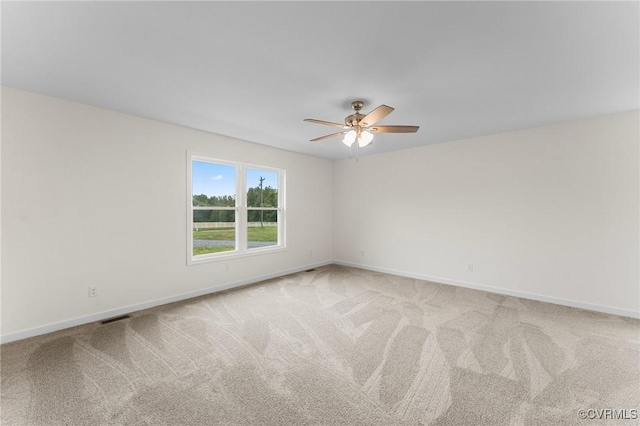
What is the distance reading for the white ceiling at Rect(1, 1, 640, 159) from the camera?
5.18ft

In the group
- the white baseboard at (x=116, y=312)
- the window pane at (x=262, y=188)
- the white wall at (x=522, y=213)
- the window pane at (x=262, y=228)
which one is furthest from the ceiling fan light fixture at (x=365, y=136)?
the white baseboard at (x=116, y=312)

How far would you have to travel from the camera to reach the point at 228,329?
2842 millimetres

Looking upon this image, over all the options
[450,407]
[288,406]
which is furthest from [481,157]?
[288,406]

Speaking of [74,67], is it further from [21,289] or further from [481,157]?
[481,157]

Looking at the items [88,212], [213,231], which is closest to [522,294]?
[213,231]

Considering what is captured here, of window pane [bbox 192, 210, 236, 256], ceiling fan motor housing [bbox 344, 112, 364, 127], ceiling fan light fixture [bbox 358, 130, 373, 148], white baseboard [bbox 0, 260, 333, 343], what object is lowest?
white baseboard [bbox 0, 260, 333, 343]

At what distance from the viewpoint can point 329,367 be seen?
7.18 feet

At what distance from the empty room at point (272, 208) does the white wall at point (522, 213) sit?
26 millimetres

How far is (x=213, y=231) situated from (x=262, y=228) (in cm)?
94

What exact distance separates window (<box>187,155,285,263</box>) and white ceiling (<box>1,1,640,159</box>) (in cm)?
120

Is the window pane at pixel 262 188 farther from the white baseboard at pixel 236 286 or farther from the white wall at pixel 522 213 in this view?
the white wall at pixel 522 213

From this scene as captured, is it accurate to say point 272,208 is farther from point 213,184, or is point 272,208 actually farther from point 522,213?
point 522,213

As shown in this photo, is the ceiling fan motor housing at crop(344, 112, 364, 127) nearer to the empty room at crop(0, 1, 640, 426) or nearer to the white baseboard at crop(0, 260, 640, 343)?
the empty room at crop(0, 1, 640, 426)

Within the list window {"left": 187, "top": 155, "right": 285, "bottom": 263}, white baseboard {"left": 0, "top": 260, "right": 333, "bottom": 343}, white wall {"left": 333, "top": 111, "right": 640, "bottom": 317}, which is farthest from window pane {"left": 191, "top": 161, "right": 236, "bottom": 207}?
white wall {"left": 333, "top": 111, "right": 640, "bottom": 317}
